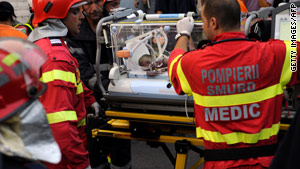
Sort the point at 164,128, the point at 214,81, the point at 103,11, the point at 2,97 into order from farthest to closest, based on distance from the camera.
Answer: the point at 103,11
the point at 164,128
the point at 214,81
the point at 2,97

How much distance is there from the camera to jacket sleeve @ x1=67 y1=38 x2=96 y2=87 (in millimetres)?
3293

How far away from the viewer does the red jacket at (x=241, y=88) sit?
183 cm

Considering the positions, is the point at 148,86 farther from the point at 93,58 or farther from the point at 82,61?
the point at 93,58

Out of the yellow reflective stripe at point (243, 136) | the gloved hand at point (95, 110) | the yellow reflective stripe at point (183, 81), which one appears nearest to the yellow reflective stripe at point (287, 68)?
the yellow reflective stripe at point (243, 136)

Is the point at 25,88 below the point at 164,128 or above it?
above

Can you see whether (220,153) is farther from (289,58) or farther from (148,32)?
(148,32)

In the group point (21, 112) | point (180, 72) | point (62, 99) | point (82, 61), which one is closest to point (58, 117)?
point (62, 99)

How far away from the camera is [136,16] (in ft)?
9.87

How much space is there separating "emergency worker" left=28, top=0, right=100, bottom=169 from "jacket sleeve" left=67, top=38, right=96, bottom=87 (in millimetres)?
741

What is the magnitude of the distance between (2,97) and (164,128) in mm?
1792

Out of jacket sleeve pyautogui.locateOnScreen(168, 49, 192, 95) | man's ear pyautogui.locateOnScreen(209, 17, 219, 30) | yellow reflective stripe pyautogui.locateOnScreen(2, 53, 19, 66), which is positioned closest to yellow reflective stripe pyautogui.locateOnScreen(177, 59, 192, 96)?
jacket sleeve pyautogui.locateOnScreen(168, 49, 192, 95)

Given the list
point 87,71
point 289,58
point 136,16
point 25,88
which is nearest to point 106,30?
point 136,16

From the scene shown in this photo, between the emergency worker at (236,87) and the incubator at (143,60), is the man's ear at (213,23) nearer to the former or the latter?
the emergency worker at (236,87)

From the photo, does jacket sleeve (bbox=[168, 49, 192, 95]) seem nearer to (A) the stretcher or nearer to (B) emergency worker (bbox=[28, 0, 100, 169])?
(A) the stretcher
